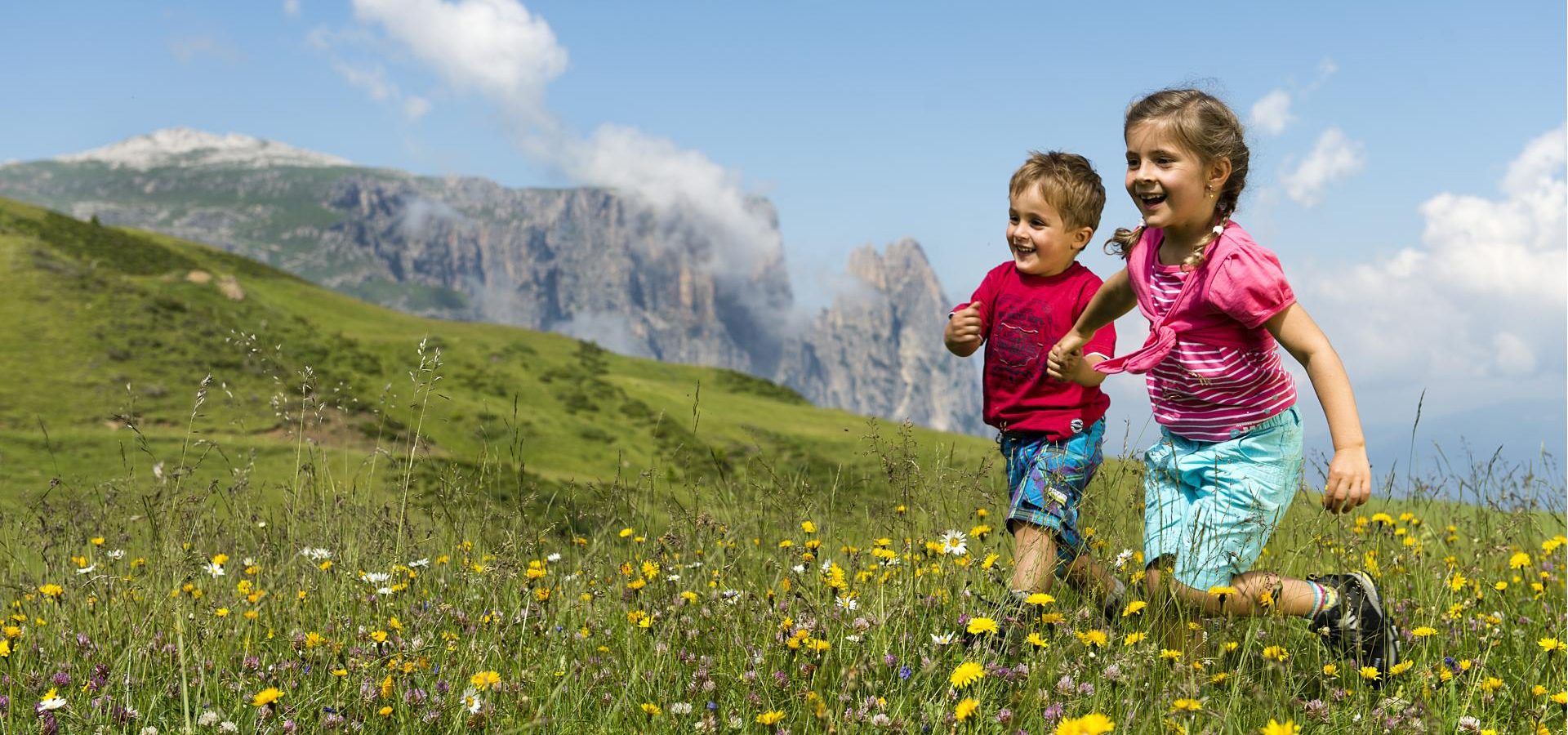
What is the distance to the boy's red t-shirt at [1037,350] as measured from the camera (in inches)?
167

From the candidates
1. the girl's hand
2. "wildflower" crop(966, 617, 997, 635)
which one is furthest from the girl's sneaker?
"wildflower" crop(966, 617, 997, 635)

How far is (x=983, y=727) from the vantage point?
2551 millimetres

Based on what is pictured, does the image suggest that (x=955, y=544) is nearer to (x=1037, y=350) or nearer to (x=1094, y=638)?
(x=1094, y=638)

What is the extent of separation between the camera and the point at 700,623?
3.35 metres

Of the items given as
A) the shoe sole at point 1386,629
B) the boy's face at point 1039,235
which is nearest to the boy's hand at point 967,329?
the boy's face at point 1039,235

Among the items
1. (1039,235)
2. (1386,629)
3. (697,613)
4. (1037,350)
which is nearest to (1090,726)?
(697,613)

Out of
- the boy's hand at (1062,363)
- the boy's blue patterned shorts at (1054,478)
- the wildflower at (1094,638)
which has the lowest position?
the wildflower at (1094,638)

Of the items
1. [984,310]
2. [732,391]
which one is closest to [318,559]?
[984,310]

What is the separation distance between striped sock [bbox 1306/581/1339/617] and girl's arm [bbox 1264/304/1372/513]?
0.58m

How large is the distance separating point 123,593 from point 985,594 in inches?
120

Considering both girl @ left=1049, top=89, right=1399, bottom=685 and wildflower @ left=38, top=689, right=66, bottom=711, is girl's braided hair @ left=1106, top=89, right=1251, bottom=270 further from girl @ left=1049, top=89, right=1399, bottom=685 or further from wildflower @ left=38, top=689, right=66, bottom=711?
wildflower @ left=38, top=689, right=66, bottom=711

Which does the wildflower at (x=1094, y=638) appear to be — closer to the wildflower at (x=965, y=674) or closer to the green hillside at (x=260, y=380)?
the wildflower at (x=965, y=674)

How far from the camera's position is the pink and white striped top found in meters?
3.62

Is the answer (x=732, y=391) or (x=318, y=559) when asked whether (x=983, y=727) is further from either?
(x=732, y=391)
